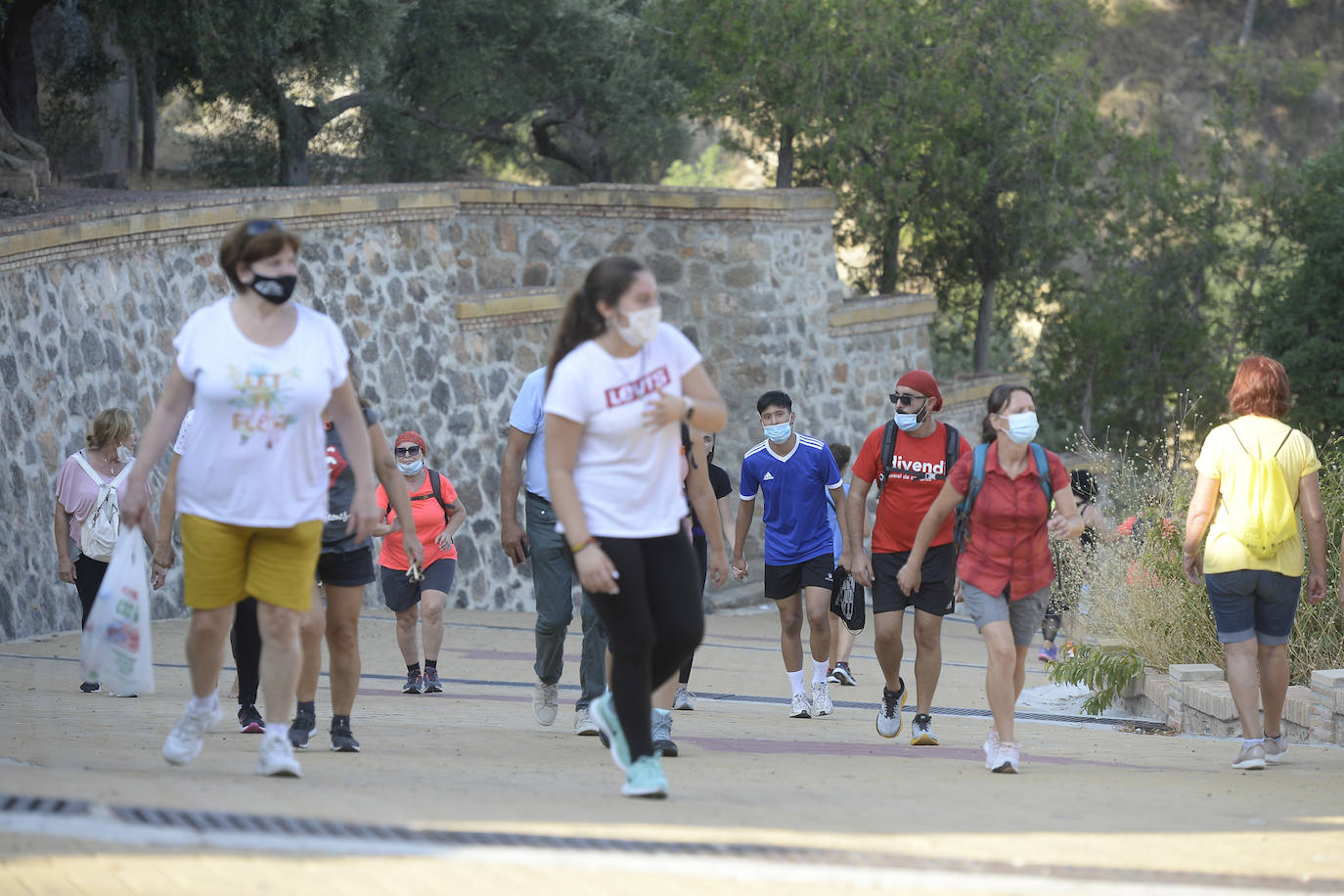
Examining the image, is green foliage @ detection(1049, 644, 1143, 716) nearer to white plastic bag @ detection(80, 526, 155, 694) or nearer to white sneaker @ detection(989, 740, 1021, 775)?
white sneaker @ detection(989, 740, 1021, 775)

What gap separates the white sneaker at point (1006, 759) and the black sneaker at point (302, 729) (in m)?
2.84

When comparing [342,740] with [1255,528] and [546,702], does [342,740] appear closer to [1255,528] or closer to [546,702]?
[546,702]

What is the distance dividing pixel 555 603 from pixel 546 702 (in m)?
0.57

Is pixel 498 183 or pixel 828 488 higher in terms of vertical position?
pixel 498 183

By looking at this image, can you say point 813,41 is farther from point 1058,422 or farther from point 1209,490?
point 1209,490

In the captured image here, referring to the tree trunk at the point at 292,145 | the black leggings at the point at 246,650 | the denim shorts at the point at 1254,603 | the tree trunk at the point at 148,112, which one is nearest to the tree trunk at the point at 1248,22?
the tree trunk at the point at 148,112

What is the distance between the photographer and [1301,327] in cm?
2861

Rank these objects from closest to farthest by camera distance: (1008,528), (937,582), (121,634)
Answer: (121,634) → (1008,528) → (937,582)

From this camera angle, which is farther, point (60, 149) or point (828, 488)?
point (60, 149)

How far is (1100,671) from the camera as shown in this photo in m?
10.4

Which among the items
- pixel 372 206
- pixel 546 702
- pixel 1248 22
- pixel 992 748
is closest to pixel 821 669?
pixel 546 702

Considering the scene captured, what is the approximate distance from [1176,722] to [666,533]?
5.53 m

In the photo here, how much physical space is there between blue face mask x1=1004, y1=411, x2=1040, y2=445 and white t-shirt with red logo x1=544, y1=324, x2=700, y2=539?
2.05 meters

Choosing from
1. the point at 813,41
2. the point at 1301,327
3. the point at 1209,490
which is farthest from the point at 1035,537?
the point at 1301,327
